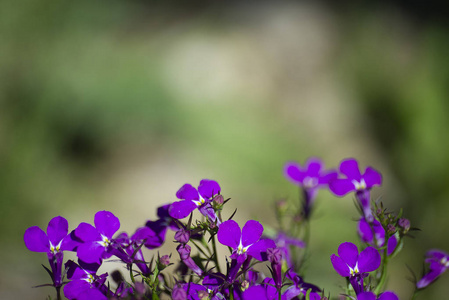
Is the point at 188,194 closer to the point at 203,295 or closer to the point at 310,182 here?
the point at 203,295

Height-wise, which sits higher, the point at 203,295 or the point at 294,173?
the point at 294,173

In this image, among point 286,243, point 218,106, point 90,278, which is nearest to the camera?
point 90,278

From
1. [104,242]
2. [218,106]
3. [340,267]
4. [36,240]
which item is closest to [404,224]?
[340,267]

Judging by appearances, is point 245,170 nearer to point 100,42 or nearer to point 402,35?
point 100,42

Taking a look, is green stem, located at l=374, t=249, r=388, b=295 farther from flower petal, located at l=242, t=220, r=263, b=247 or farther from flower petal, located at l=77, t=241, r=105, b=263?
flower petal, located at l=77, t=241, r=105, b=263

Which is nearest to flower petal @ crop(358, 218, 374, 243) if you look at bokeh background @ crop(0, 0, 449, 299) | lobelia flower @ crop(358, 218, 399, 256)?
lobelia flower @ crop(358, 218, 399, 256)

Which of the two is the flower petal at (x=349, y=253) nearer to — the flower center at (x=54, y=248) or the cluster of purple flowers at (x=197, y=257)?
the cluster of purple flowers at (x=197, y=257)
